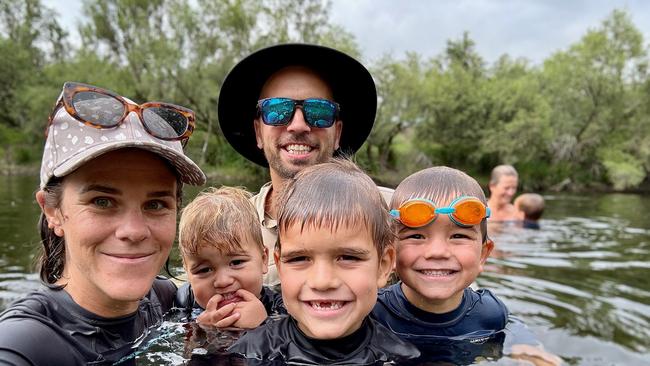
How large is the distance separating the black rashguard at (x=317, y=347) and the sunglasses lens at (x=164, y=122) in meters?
1.06

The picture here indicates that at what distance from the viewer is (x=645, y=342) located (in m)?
4.30

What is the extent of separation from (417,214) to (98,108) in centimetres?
161

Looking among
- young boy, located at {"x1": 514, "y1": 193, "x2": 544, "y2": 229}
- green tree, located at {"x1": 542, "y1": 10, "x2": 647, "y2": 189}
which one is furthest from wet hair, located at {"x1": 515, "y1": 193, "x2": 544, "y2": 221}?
green tree, located at {"x1": 542, "y1": 10, "x2": 647, "y2": 189}

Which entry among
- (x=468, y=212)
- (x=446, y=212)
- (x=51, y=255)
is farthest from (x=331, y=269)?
(x=51, y=255)

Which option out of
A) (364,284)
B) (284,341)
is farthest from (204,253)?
(364,284)

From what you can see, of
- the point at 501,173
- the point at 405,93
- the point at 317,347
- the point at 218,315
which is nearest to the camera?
the point at 317,347

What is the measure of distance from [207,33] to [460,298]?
3063 cm

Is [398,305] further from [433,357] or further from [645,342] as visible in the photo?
[645,342]

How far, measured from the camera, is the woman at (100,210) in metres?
2.03

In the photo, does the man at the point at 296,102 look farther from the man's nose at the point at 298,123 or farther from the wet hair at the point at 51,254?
the wet hair at the point at 51,254

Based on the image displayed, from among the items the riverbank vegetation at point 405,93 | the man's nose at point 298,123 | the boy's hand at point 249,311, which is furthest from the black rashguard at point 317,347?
the riverbank vegetation at point 405,93

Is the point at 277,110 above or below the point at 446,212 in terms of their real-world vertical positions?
above

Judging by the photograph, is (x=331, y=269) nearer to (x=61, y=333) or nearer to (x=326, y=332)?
(x=326, y=332)

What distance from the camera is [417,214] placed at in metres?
2.67
